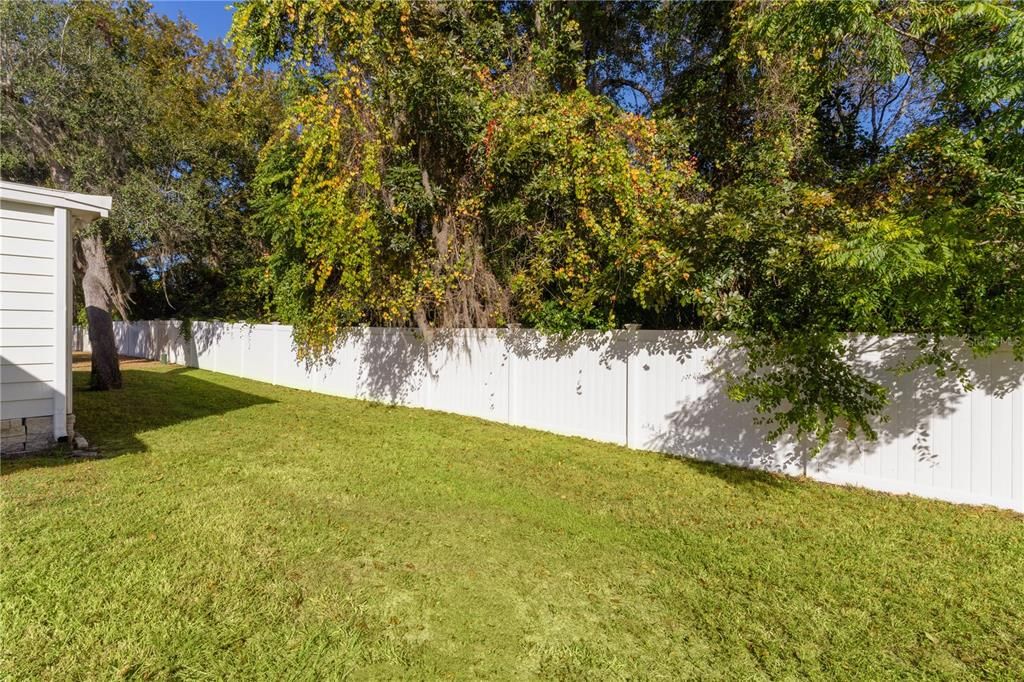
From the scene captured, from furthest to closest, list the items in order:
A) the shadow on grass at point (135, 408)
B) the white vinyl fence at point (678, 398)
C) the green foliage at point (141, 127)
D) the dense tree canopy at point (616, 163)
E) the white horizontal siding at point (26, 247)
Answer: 1. the green foliage at point (141, 127)
2. the shadow on grass at point (135, 408)
3. the white horizontal siding at point (26, 247)
4. the white vinyl fence at point (678, 398)
5. the dense tree canopy at point (616, 163)

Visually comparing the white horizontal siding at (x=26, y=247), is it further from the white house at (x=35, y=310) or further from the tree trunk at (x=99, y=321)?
the tree trunk at (x=99, y=321)

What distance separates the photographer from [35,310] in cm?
505

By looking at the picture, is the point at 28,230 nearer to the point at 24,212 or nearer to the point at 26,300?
the point at 24,212

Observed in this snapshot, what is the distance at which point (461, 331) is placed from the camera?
838 cm

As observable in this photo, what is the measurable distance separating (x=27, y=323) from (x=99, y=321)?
595 centimetres

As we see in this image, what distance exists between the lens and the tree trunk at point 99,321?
9844 mm

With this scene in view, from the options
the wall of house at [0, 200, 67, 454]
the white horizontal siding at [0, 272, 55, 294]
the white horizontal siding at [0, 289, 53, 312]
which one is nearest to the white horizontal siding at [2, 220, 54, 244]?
the wall of house at [0, 200, 67, 454]

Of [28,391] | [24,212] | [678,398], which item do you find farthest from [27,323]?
[678,398]

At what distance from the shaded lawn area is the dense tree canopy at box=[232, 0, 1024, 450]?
1351 millimetres

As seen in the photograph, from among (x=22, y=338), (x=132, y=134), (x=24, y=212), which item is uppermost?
(x=132, y=134)

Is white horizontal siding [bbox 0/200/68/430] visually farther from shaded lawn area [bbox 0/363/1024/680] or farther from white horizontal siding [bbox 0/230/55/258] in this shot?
shaded lawn area [bbox 0/363/1024/680]

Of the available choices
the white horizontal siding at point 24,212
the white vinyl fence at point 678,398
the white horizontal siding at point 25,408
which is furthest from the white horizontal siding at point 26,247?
the white vinyl fence at point 678,398

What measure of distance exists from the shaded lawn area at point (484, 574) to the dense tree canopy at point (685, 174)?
135 centimetres

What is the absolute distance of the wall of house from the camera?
4.87m
